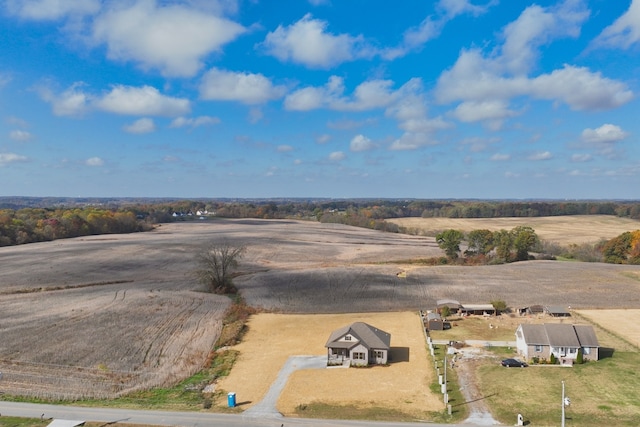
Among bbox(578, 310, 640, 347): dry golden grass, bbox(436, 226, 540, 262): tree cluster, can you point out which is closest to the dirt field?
bbox(436, 226, 540, 262): tree cluster

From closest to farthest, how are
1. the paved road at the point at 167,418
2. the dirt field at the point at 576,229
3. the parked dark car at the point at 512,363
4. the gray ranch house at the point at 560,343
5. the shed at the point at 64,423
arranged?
the shed at the point at 64,423
the paved road at the point at 167,418
the parked dark car at the point at 512,363
the gray ranch house at the point at 560,343
the dirt field at the point at 576,229

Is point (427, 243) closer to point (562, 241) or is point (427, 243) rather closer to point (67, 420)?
point (562, 241)

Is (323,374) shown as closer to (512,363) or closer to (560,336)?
(512,363)

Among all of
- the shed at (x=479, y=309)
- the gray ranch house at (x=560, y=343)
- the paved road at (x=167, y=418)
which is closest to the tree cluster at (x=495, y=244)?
the shed at (x=479, y=309)

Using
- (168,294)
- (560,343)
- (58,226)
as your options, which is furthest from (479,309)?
(58,226)

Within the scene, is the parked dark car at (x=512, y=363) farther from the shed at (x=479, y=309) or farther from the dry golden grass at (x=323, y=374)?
Answer: the shed at (x=479, y=309)

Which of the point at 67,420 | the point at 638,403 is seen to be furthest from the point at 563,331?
the point at 67,420
